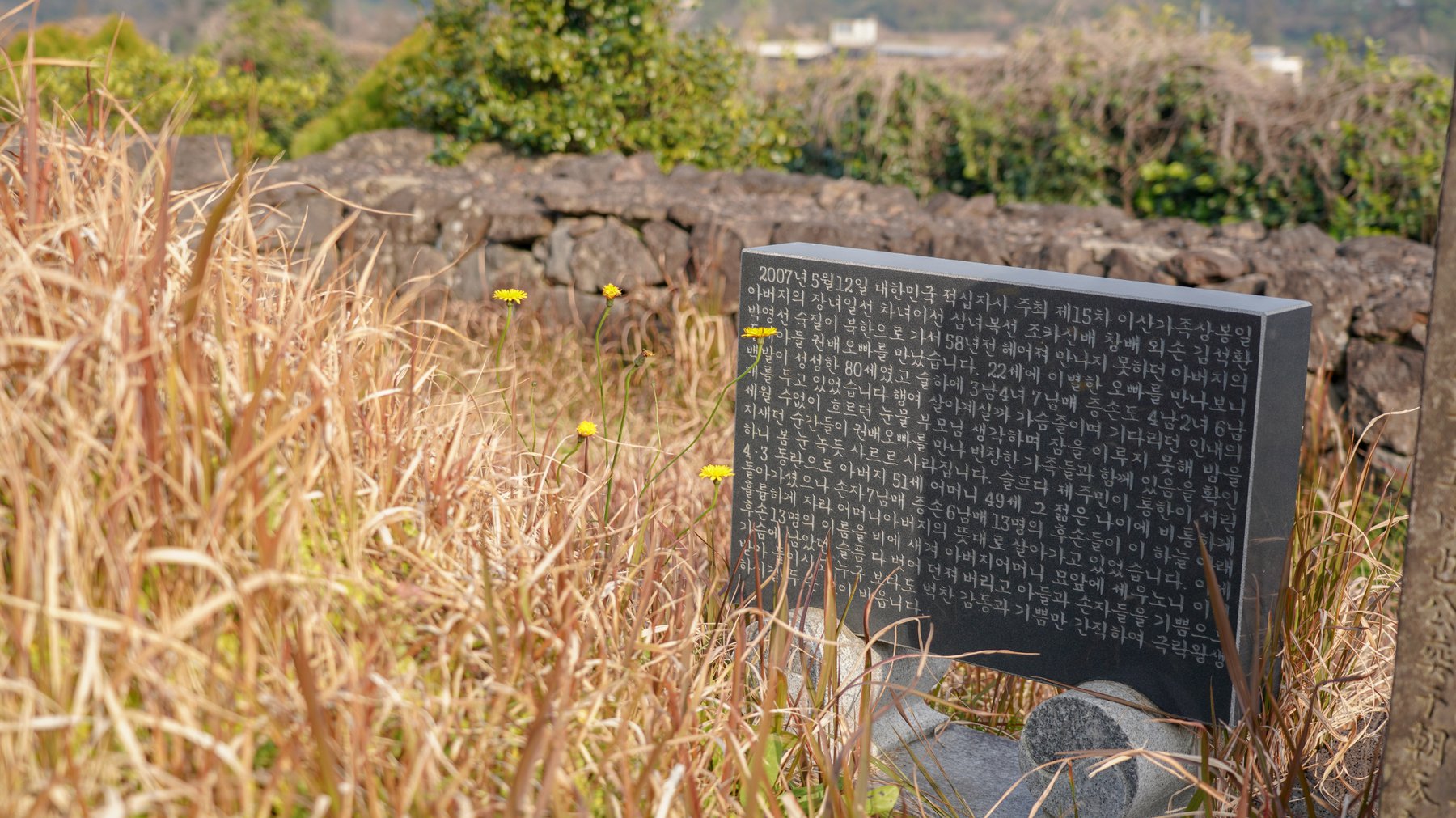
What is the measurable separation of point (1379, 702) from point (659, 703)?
170cm

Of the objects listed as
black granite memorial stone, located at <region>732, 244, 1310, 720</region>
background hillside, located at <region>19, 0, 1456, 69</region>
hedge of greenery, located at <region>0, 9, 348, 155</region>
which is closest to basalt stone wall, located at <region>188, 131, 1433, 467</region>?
hedge of greenery, located at <region>0, 9, 348, 155</region>

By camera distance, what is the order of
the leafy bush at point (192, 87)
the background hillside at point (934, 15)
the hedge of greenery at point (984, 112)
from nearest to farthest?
the hedge of greenery at point (984, 112)
the leafy bush at point (192, 87)
the background hillside at point (934, 15)

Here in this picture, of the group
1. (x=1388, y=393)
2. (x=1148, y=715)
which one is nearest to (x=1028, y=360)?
(x=1148, y=715)

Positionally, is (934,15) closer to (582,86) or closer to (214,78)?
(214,78)

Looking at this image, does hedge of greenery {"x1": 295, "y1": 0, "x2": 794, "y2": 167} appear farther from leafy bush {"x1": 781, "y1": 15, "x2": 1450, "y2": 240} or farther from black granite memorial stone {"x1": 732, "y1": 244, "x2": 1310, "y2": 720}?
black granite memorial stone {"x1": 732, "y1": 244, "x2": 1310, "y2": 720}

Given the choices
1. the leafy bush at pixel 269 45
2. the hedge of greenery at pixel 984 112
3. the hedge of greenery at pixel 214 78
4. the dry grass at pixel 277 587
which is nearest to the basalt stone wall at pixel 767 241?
the hedge of greenery at pixel 984 112

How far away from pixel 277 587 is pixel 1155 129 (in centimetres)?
723

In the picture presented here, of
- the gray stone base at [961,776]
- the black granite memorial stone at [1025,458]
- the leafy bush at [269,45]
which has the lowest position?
the gray stone base at [961,776]

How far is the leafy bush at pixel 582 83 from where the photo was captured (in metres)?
7.93

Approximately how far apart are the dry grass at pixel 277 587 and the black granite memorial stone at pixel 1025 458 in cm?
38

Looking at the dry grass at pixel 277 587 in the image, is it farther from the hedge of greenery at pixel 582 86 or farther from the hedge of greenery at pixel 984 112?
the hedge of greenery at pixel 582 86

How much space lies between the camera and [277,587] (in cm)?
157

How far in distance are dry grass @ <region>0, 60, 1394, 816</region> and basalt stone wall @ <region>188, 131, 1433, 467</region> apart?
2657mm

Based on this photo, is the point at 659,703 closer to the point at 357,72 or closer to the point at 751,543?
the point at 751,543
